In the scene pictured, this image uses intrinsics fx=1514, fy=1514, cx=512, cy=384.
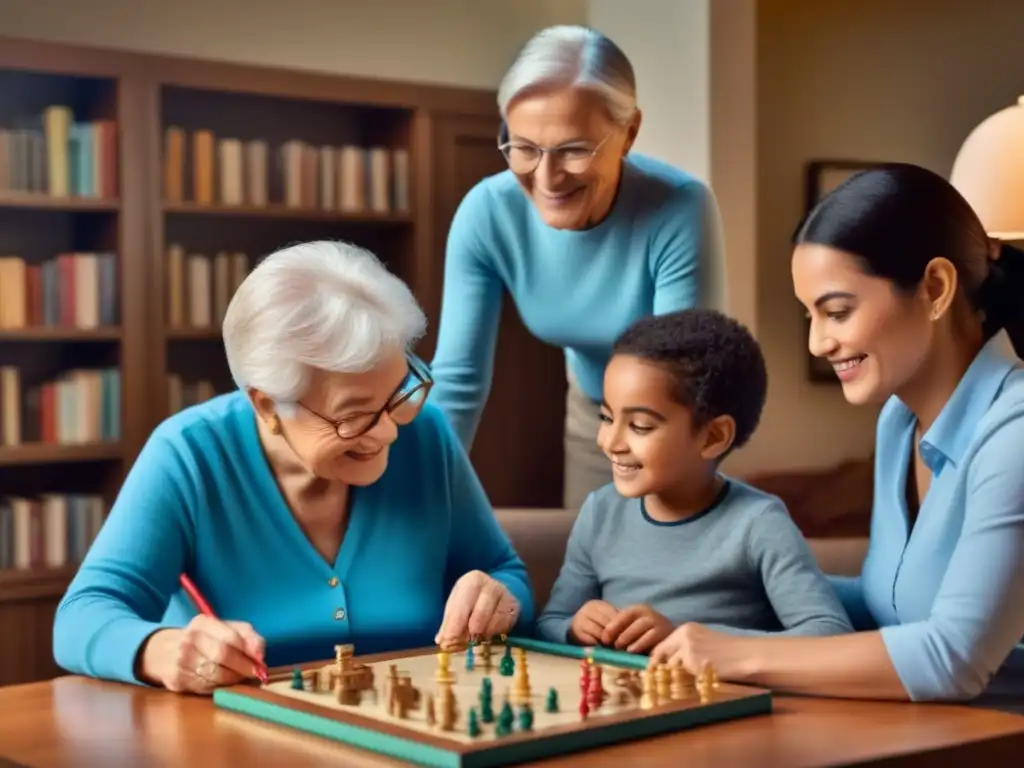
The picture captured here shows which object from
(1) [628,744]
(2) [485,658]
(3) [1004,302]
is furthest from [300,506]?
(3) [1004,302]

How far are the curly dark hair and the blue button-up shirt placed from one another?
19 centimetres

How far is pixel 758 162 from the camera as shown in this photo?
523cm

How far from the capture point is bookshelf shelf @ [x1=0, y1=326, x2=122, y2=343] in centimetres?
445

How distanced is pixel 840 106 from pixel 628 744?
429 centimetres

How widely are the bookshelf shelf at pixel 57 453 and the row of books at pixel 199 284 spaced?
0.44 meters

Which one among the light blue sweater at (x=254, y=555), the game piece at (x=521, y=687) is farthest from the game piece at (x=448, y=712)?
the light blue sweater at (x=254, y=555)

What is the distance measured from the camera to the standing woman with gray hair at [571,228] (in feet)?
8.09

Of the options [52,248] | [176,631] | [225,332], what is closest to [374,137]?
[52,248]

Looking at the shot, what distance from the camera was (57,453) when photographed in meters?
4.51

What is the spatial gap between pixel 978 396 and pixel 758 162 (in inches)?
137

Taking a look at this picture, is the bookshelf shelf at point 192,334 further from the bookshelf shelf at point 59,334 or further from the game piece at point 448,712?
the game piece at point 448,712

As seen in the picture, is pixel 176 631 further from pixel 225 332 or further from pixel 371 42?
pixel 371 42

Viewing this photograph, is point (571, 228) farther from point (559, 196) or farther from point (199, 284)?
point (199, 284)

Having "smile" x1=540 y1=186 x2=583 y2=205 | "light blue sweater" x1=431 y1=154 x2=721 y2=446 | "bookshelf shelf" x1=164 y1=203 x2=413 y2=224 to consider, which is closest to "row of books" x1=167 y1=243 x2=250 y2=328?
"bookshelf shelf" x1=164 y1=203 x2=413 y2=224
